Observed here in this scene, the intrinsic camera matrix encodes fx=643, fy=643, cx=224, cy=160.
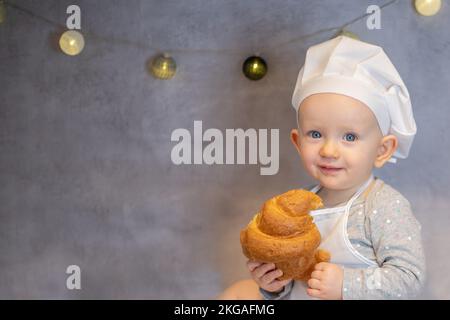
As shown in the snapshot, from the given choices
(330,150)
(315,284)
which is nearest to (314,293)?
(315,284)

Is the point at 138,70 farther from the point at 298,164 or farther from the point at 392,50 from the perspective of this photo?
the point at 392,50

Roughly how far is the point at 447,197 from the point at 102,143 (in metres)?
0.77

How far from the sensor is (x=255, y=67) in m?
1.37

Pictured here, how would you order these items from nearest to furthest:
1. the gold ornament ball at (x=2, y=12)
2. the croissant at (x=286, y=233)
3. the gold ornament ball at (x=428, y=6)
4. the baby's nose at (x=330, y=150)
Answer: the croissant at (x=286, y=233)
the baby's nose at (x=330, y=150)
the gold ornament ball at (x=428, y=6)
the gold ornament ball at (x=2, y=12)

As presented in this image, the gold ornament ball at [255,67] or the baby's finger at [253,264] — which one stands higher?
the gold ornament ball at [255,67]

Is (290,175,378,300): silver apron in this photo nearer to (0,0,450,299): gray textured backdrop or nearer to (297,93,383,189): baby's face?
(297,93,383,189): baby's face

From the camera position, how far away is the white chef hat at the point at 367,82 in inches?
43.6

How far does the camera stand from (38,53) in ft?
4.77

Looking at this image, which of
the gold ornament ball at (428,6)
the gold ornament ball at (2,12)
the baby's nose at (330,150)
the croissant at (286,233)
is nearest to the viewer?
the croissant at (286,233)

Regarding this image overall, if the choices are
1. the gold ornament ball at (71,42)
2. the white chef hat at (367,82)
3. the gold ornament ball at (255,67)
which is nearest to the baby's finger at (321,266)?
the white chef hat at (367,82)

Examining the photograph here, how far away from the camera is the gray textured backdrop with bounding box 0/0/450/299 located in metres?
1.39

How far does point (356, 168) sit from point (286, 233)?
0.69 feet

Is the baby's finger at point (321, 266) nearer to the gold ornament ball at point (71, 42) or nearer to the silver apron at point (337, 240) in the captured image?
the silver apron at point (337, 240)

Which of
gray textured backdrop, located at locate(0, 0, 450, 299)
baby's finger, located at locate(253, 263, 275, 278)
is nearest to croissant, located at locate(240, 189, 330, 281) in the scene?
baby's finger, located at locate(253, 263, 275, 278)
